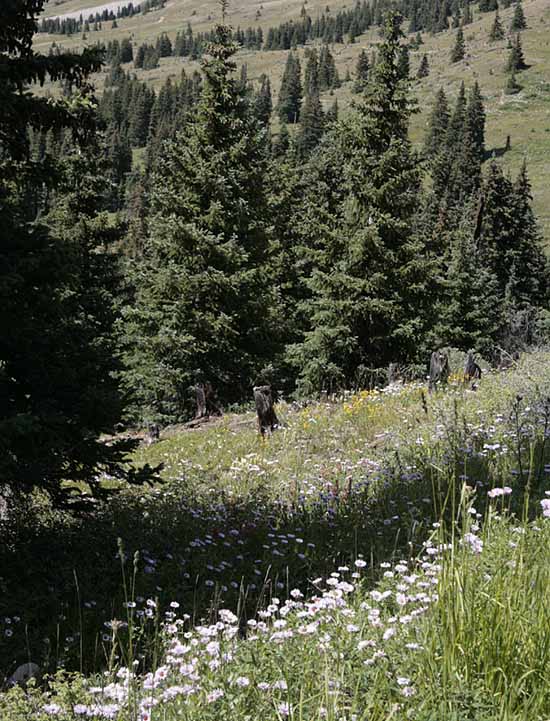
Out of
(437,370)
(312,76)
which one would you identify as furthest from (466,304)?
(312,76)

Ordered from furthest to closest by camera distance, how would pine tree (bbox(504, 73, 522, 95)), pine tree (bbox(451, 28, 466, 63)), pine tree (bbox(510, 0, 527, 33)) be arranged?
pine tree (bbox(510, 0, 527, 33)) < pine tree (bbox(451, 28, 466, 63)) < pine tree (bbox(504, 73, 522, 95))

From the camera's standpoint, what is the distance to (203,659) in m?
3.00

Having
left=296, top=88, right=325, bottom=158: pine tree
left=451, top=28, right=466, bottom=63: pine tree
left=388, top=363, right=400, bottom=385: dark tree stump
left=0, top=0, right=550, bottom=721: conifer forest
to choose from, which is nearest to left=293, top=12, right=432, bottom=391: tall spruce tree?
left=0, top=0, right=550, bottom=721: conifer forest

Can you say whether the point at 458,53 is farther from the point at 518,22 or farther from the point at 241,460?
the point at 241,460

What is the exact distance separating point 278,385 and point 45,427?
1782 centimetres

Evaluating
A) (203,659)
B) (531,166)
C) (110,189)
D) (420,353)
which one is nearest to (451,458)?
(203,659)

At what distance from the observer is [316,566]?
5160mm

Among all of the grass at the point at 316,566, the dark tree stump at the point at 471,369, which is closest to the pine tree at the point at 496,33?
the dark tree stump at the point at 471,369

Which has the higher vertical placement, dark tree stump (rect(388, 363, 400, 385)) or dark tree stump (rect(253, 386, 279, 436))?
dark tree stump (rect(253, 386, 279, 436))

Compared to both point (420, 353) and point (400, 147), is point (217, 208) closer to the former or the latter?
point (400, 147)

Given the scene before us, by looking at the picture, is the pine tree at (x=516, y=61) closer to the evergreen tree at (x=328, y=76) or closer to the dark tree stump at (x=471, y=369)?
the evergreen tree at (x=328, y=76)

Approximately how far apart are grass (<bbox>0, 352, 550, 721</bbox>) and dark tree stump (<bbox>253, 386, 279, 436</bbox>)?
1.19 ft

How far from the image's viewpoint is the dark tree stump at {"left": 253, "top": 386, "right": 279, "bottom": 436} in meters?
11.1

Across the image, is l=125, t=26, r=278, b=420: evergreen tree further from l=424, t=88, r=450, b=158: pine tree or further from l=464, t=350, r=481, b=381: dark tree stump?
l=424, t=88, r=450, b=158: pine tree
